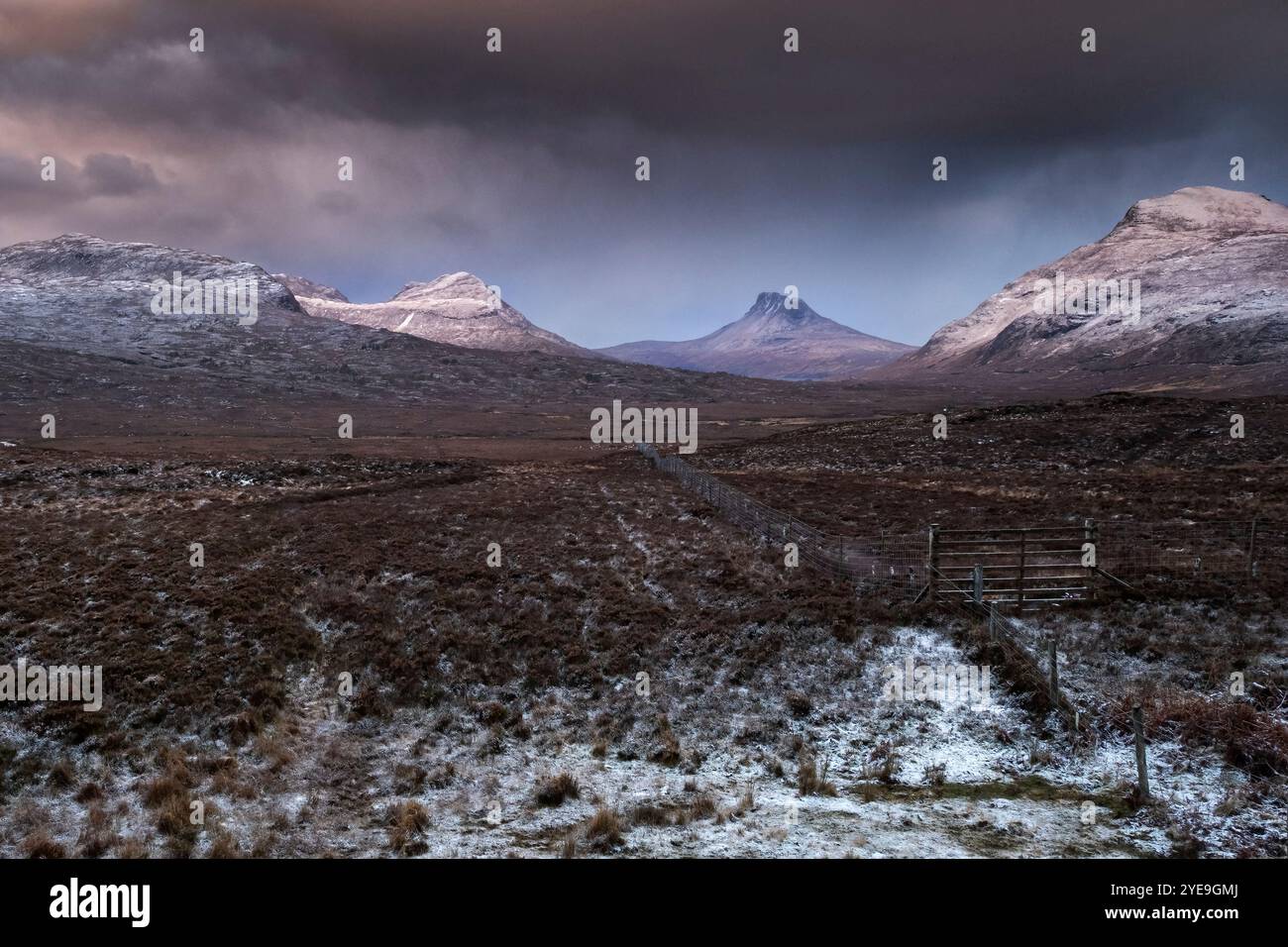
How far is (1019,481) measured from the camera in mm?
36031

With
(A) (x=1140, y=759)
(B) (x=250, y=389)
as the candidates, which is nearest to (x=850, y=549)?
(A) (x=1140, y=759)

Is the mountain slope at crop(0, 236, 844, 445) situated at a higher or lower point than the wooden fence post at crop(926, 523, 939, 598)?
higher

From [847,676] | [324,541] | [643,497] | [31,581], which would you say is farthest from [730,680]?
[643,497]

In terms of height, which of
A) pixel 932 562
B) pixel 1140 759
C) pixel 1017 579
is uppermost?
pixel 932 562

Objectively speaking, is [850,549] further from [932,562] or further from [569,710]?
[569,710]

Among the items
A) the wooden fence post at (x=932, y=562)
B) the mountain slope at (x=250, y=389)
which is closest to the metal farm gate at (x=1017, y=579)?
the wooden fence post at (x=932, y=562)

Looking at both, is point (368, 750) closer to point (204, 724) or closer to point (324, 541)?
point (204, 724)

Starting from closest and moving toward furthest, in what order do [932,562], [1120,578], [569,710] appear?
[569,710], [932,562], [1120,578]

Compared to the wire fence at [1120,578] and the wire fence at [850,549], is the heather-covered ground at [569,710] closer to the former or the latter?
the wire fence at [1120,578]

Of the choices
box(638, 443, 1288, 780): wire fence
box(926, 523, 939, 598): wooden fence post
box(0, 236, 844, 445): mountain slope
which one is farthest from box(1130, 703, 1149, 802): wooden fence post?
box(0, 236, 844, 445): mountain slope

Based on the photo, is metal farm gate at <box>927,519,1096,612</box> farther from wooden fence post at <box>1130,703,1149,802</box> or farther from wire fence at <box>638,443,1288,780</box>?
wooden fence post at <box>1130,703,1149,802</box>

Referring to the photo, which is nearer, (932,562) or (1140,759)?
(1140,759)
